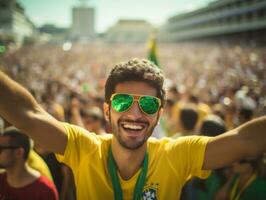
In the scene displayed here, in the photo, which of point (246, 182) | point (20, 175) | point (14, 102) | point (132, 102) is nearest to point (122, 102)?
point (132, 102)

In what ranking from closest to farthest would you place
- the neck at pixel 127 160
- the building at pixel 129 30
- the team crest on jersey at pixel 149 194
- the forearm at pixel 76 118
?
1. the team crest on jersey at pixel 149 194
2. the neck at pixel 127 160
3. the forearm at pixel 76 118
4. the building at pixel 129 30

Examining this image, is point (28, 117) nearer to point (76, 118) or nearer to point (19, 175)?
point (19, 175)

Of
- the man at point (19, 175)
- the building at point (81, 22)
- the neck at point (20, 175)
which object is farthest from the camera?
the building at point (81, 22)

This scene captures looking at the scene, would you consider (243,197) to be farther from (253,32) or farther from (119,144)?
(253,32)

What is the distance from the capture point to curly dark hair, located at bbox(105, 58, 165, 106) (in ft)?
Result: 7.29

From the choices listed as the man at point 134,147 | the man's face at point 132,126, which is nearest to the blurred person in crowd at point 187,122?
the man at point 134,147

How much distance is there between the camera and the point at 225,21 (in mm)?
66062

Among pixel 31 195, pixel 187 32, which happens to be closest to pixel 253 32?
pixel 187 32

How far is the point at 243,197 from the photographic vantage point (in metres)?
2.97

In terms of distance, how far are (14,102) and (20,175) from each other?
1.19m

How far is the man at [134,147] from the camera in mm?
2014

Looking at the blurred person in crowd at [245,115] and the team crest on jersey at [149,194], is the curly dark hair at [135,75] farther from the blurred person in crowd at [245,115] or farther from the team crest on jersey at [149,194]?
the blurred person in crowd at [245,115]

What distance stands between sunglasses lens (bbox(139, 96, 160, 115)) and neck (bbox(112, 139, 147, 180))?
10.4 inches

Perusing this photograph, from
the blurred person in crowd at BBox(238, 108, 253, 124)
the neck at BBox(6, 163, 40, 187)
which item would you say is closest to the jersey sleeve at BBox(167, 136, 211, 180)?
the neck at BBox(6, 163, 40, 187)
